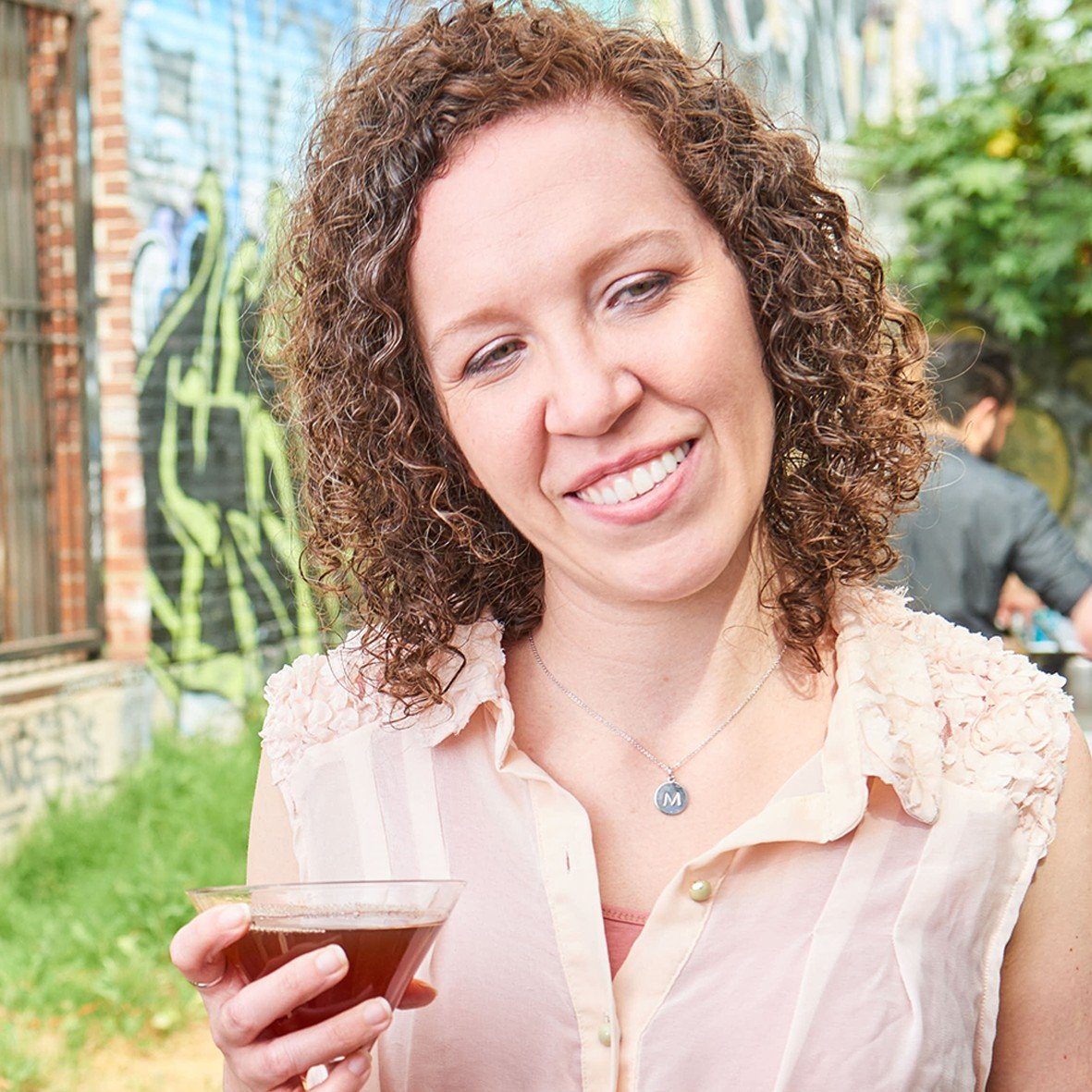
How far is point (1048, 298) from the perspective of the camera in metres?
8.97

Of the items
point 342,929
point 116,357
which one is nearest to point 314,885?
point 342,929

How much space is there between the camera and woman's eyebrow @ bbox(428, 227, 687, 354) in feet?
5.07

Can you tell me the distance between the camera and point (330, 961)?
4.32 feet

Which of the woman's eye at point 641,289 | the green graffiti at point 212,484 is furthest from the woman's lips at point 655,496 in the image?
the green graffiti at point 212,484

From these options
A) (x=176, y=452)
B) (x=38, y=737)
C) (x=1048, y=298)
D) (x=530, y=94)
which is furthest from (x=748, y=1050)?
(x=1048, y=298)

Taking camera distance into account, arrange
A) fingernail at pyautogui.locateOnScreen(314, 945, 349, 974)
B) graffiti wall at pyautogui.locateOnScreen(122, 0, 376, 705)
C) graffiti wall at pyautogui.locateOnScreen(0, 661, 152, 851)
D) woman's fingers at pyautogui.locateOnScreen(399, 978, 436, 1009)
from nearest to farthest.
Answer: fingernail at pyautogui.locateOnScreen(314, 945, 349, 974) → woman's fingers at pyautogui.locateOnScreen(399, 978, 436, 1009) → graffiti wall at pyautogui.locateOnScreen(0, 661, 152, 851) → graffiti wall at pyautogui.locateOnScreen(122, 0, 376, 705)

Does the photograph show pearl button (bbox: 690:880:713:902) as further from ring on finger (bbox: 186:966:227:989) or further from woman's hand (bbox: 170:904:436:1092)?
ring on finger (bbox: 186:966:227:989)

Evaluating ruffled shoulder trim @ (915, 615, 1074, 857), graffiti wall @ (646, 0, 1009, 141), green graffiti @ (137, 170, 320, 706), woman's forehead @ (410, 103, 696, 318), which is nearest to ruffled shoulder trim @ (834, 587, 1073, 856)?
ruffled shoulder trim @ (915, 615, 1074, 857)

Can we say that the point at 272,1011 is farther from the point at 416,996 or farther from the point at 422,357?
the point at 422,357

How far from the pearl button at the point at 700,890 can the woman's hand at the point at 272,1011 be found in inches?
15.2

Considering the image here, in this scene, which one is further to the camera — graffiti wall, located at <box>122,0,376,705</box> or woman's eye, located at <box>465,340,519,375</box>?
graffiti wall, located at <box>122,0,376,705</box>

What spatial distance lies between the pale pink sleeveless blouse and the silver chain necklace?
86 millimetres

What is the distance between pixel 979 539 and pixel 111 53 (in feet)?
12.2

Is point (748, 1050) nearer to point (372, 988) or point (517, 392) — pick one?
point (372, 988)
